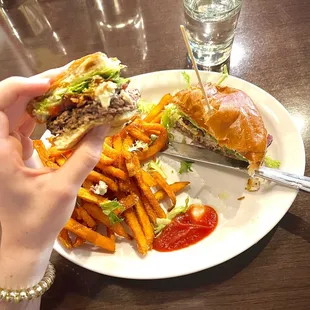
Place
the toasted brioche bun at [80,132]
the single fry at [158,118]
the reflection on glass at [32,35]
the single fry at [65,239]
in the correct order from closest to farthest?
the toasted brioche bun at [80,132] → the single fry at [65,239] → the single fry at [158,118] → the reflection on glass at [32,35]

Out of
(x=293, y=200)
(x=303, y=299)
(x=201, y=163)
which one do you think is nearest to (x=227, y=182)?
(x=201, y=163)

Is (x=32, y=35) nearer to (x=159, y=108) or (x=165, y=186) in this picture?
(x=159, y=108)

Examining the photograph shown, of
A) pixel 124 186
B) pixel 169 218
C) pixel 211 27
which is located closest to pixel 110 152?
pixel 124 186

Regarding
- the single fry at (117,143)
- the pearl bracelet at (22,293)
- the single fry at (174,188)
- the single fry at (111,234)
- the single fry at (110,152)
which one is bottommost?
the single fry at (174,188)

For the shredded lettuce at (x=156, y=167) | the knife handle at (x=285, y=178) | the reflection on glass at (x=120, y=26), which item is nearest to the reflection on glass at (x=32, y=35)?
the reflection on glass at (x=120, y=26)

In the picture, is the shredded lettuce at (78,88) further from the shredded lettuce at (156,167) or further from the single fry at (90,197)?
the shredded lettuce at (156,167)

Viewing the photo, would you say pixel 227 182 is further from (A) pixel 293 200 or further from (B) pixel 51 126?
(B) pixel 51 126

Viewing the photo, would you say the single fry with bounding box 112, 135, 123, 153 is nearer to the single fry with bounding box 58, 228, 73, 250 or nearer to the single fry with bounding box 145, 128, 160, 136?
the single fry with bounding box 145, 128, 160, 136
